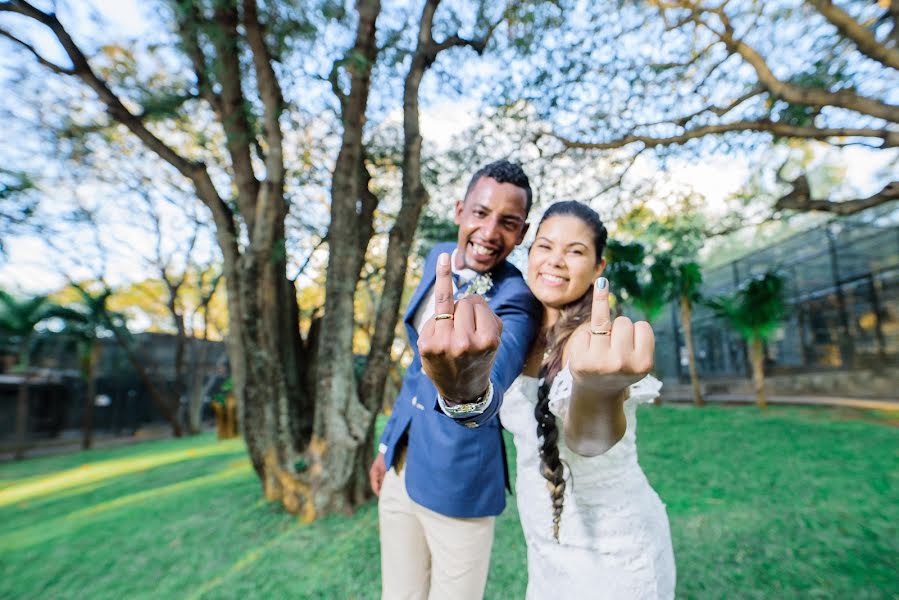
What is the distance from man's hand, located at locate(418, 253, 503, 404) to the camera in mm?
927

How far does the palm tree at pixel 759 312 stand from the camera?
10.0m

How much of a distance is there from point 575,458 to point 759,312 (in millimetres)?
10967

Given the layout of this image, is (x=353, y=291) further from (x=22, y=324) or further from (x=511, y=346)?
(x=22, y=324)

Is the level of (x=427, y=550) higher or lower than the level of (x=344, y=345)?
lower

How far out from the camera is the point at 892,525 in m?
3.63

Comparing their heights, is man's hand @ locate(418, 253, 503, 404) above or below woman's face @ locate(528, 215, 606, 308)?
below

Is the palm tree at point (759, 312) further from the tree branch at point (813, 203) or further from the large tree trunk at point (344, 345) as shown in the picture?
the large tree trunk at point (344, 345)

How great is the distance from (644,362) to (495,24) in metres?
6.52

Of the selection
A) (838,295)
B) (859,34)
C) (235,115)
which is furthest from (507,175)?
(838,295)

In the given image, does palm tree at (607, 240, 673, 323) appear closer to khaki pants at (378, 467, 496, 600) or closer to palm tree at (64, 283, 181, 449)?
khaki pants at (378, 467, 496, 600)

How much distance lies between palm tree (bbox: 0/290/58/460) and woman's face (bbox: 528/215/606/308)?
1768 cm

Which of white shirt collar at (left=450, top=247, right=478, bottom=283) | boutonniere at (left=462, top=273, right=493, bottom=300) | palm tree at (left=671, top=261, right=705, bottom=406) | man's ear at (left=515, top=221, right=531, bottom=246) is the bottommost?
boutonniere at (left=462, top=273, right=493, bottom=300)

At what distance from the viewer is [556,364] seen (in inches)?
53.7

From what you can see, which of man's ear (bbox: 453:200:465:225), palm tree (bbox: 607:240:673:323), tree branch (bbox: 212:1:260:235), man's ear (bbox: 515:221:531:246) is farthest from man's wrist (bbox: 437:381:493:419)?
palm tree (bbox: 607:240:673:323)
